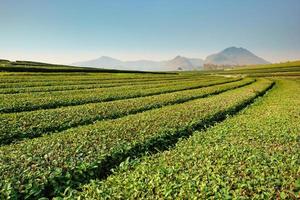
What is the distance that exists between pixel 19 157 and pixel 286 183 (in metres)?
11.2

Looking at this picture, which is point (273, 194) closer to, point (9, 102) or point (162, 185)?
point (162, 185)

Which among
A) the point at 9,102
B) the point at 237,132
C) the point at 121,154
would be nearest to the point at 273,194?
the point at 121,154

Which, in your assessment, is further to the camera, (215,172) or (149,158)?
(149,158)

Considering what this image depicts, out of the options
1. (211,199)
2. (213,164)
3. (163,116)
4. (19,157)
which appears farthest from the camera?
(163,116)

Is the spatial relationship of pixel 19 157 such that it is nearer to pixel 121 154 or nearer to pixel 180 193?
pixel 121 154

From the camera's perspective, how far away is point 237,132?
67.1 feet

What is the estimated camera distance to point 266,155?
48.3ft

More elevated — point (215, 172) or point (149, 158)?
point (215, 172)

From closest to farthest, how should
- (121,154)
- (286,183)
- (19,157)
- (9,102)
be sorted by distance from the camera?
(286,183) < (19,157) < (121,154) < (9,102)

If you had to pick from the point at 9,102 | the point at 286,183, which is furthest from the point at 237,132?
the point at 9,102

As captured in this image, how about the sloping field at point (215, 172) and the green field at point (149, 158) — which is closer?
the sloping field at point (215, 172)

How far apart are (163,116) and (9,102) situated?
15.7 m

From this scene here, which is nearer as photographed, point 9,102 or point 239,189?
point 239,189

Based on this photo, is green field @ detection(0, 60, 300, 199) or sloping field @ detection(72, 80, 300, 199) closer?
sloping field @ detection(72, 80, 300, 199)
